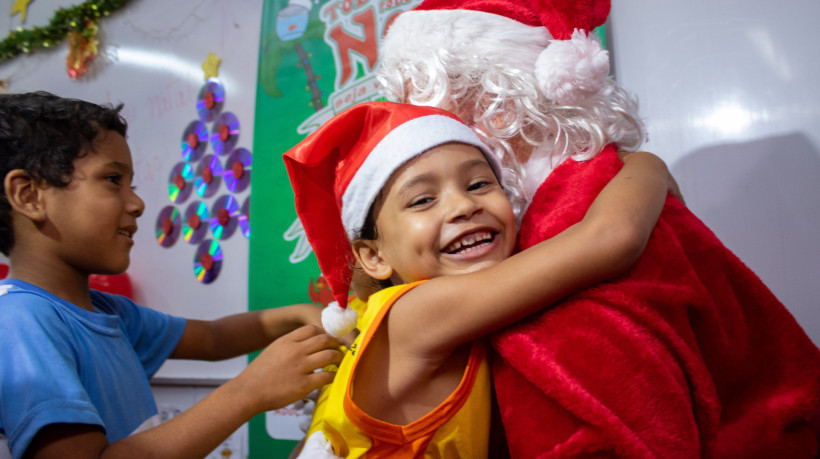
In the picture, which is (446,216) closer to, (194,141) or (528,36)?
(528,36)

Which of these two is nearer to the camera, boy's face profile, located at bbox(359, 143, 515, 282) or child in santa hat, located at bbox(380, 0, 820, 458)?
child in santa hat, located at bbox(380, 0, 820, 458)

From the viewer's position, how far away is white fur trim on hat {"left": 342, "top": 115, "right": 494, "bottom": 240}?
0.73 meters

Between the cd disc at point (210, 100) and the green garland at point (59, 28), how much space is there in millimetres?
566

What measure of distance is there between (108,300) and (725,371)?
43.5 inches

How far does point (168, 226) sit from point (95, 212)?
870 millimetres

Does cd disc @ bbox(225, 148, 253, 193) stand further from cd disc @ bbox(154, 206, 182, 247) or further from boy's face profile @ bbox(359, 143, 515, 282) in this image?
boy's face profile @ bbox(359, 143, 515, 282)

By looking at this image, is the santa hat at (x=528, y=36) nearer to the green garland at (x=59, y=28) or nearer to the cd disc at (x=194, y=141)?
the cd disc at (x=194, y=141)

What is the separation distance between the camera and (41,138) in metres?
0.93

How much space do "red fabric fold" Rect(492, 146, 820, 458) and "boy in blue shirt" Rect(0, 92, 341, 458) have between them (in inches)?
14.1

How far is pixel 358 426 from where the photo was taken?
0.63m

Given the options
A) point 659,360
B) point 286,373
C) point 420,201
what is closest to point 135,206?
point 286,373

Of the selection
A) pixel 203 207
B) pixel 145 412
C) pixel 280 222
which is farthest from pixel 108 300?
pixel 203 207

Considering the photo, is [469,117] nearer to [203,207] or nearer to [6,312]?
[6,312]

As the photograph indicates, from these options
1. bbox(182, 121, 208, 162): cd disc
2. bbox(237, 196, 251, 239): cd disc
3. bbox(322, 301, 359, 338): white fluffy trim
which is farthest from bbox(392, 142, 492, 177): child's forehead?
bbox(182, 121, 208, 162): cd disc
